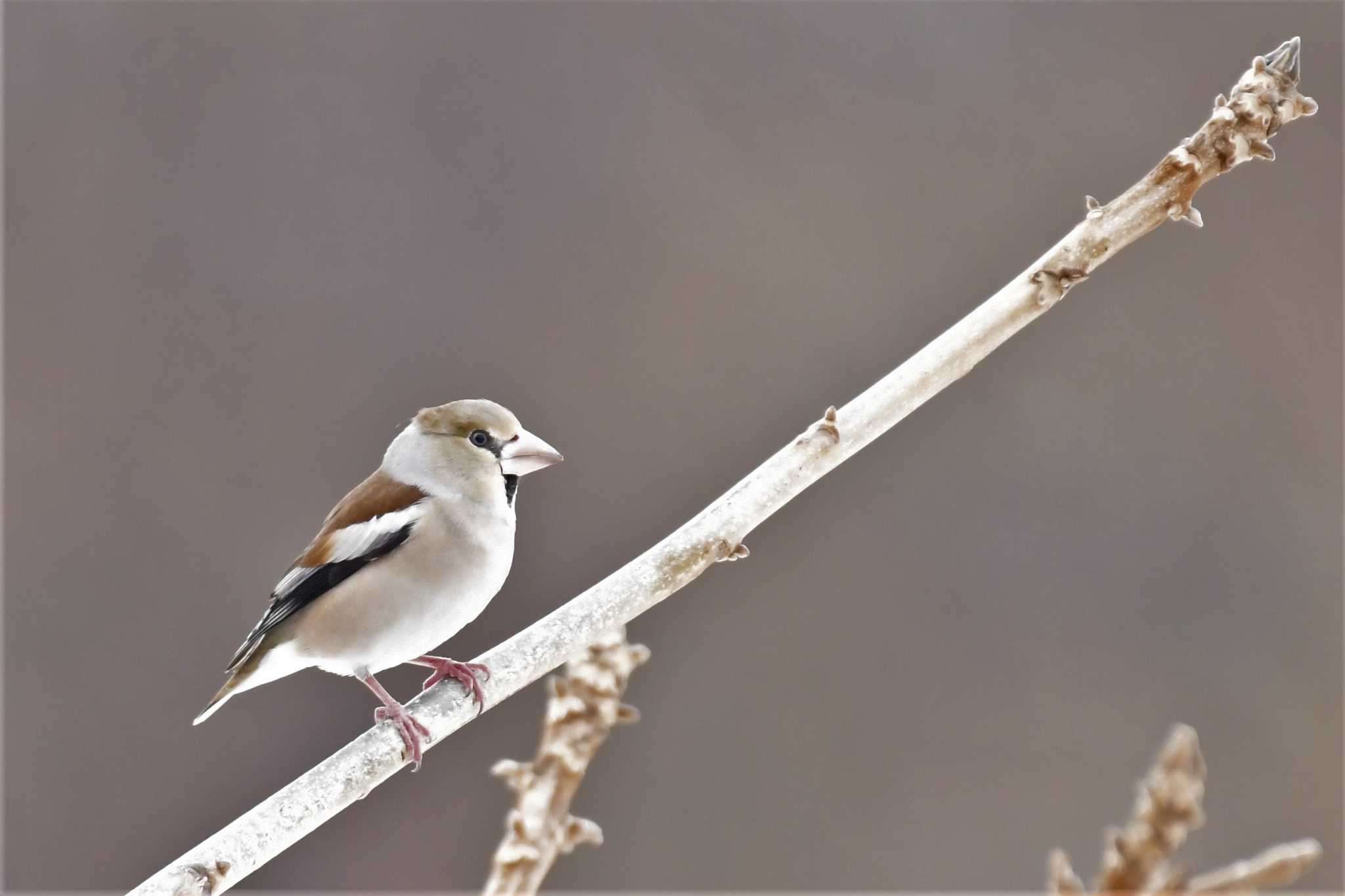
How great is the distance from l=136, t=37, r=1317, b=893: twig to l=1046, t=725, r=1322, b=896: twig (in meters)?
0.37

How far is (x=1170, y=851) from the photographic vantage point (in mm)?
196

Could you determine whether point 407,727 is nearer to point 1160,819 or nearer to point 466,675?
point 466,675

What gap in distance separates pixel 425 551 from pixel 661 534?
1.12 meters

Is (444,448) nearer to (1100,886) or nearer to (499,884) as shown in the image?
(499,884)

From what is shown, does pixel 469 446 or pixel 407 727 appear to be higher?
pixel 469 446

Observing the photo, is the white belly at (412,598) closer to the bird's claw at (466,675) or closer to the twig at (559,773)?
the bird's claw at (466,675)

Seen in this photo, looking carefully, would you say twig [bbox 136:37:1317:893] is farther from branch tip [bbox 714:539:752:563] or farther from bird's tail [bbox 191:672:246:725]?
bird's tail [bbox 191:672:246:725]

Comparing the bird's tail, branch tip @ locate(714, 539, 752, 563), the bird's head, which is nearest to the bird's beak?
the bird's head

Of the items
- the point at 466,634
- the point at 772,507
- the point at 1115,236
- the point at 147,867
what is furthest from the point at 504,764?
the point at 147,867

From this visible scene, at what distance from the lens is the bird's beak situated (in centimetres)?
66

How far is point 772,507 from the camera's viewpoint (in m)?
0.63

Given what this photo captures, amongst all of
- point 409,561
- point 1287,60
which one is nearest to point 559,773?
point 409,561

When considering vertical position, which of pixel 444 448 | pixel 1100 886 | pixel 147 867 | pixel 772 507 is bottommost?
pixel 1100 886

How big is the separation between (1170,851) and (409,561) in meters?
0.56
